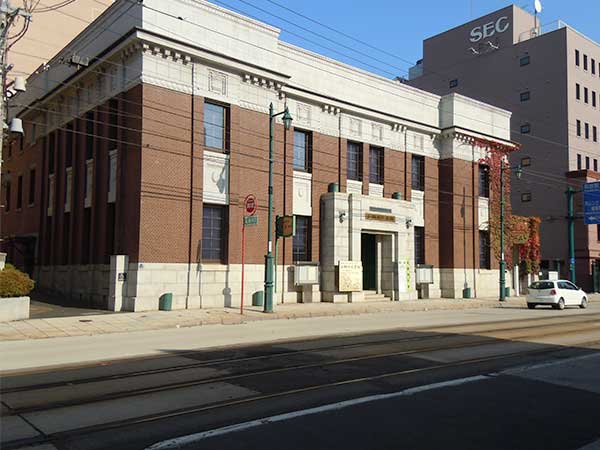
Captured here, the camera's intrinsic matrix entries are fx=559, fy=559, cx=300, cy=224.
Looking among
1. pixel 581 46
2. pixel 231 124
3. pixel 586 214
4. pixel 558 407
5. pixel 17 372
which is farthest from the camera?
pixel 581 46

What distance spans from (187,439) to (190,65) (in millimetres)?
19239

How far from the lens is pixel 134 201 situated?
21484 mm

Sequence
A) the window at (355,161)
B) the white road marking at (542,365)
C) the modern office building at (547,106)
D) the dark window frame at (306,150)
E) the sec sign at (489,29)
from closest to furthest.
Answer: the white road marking at (542,365)
the dark window frame at (306,150)
the window at (355,161)
the modern office building at (547,106)
the sec sign at (489,29)

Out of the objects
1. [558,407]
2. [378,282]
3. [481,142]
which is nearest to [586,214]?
[481,142]

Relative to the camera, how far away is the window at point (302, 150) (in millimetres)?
27359

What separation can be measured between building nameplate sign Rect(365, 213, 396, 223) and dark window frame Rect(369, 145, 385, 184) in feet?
7.98

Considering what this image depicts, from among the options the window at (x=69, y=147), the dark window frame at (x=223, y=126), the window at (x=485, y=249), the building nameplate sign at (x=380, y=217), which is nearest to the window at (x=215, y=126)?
the dark window frame at (x=223, y=126)

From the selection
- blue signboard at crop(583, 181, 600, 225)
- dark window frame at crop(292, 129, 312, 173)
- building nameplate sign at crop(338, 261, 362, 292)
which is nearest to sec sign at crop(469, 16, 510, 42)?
blue signboard at crop(583, 181, 600, 225)

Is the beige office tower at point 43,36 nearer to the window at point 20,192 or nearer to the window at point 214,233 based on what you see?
the window at point 20,192

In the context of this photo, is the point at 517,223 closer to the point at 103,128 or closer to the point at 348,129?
the point at 348,129

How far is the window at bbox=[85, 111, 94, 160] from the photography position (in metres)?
25.6

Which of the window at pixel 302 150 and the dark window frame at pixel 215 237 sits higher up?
the window at pixel 302 150

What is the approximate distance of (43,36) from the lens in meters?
40.9

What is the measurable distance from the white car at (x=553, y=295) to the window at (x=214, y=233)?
16.0 m
